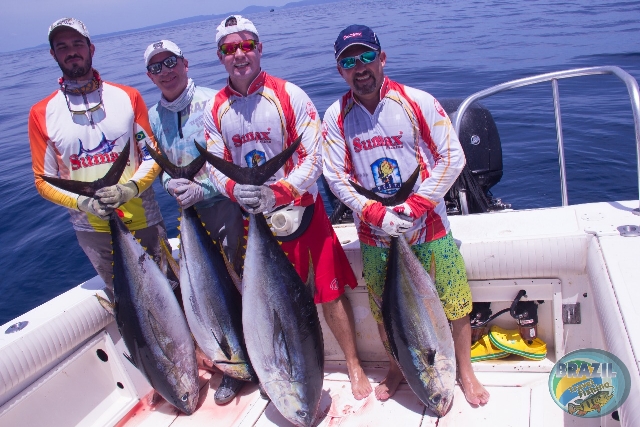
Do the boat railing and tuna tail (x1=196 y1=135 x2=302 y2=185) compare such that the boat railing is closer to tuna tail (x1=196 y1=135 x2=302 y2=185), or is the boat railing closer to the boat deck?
the boat deck

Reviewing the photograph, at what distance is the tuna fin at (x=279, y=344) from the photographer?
232 cm

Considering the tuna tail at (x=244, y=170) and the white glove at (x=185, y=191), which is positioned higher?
the tuna tail at (x=244, y=170)

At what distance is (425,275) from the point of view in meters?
2.32

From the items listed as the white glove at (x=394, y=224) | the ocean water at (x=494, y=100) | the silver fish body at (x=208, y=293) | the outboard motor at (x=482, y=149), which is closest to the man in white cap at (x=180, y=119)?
the silver fish body at (x=208, y=293)

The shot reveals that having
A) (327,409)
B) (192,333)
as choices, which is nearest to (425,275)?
(327,409)

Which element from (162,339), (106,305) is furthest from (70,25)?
(162,339)

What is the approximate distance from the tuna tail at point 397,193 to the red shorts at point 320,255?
1.26 ft

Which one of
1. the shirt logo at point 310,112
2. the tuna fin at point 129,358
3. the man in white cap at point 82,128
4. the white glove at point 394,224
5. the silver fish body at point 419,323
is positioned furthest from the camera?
the man in white cap at point 82,128

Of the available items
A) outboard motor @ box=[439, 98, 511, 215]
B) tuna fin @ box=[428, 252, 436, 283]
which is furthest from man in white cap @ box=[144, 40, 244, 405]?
outboard motor @ box=[439, 98, 511, 215]

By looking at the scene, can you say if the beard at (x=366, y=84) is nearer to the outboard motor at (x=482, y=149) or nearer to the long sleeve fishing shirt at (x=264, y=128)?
the long sleeve fishing shirt at (x=264, y=128)

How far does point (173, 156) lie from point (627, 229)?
228cm

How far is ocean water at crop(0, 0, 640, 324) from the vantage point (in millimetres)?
6391

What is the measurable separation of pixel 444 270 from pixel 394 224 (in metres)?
0.43

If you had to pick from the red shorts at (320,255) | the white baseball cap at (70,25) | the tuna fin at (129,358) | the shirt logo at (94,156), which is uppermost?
the white baseball cap at (70,25)
